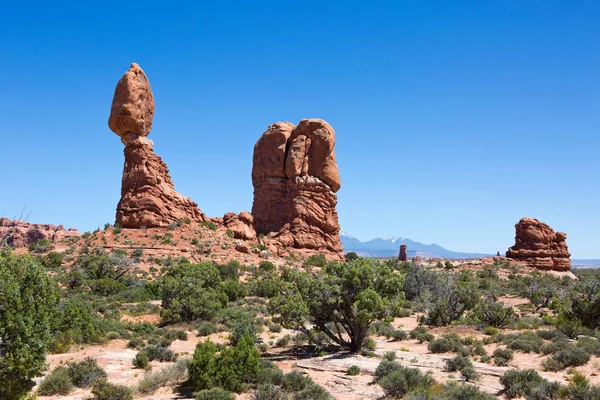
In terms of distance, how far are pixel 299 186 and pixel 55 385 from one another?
41752 mm

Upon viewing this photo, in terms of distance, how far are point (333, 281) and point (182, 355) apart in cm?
628

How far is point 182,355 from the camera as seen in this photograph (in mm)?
17578

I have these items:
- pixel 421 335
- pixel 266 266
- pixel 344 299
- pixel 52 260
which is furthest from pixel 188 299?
pixel 52 260

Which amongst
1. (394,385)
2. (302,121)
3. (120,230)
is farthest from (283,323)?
(302,121)

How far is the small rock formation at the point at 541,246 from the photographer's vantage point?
2341 inches

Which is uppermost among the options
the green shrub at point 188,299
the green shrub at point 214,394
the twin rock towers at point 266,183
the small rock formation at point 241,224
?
the twin rock towers at point 266,183

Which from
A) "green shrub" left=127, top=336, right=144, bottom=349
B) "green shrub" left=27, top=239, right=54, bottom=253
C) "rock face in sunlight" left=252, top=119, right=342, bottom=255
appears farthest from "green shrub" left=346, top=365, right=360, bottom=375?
"green shrub" left=27, top=239, right=54, bottom=253

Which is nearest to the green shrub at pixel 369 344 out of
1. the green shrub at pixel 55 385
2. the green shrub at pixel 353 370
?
the green shrub at pixel 353 370

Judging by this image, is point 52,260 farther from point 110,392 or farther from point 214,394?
point 214,394

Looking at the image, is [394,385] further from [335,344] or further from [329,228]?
[329,228]

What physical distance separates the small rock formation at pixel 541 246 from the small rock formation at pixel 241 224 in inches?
1396

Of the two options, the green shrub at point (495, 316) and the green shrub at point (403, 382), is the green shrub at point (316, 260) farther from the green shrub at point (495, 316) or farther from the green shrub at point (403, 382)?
the green shrub at point (403, 382)

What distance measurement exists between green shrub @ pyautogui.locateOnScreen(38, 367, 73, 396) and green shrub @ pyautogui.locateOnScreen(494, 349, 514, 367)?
1358 centimetres

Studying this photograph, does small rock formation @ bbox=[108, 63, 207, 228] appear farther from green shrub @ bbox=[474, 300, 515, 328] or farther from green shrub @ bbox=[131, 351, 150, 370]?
green shrub @ bbox=[474, 300, 515, 328]
